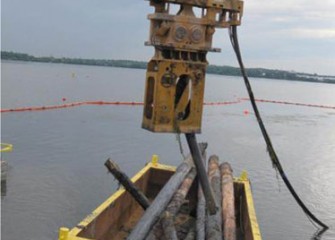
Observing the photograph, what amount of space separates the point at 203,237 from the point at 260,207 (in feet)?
23.8

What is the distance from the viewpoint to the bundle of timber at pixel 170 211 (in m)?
6.10

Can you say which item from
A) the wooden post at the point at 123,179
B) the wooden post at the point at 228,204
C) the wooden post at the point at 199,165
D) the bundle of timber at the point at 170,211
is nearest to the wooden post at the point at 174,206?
the bundle of timber at the point at 170,211

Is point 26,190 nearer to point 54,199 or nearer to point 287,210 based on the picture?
point 54,199

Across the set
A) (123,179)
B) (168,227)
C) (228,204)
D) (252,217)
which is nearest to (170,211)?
(168,227)

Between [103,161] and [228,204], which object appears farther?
[103,161]

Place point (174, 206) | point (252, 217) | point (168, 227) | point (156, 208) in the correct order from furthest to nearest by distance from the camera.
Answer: point (174, 206)
point (252, 217)
point (156, 208)
point (168, 227)

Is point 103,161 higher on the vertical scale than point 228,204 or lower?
lower

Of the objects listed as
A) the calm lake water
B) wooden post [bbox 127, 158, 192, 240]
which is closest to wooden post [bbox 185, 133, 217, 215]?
wooden post [bbox 127, 158, 192, 240]

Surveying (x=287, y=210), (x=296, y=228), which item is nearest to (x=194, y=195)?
(x=296, y=228)

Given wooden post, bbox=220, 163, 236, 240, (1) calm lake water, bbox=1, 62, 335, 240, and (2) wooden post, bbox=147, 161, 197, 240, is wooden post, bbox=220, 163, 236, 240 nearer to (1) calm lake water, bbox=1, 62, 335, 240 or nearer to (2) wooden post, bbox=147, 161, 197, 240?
(2) wooden post, bbox=147, 161, 197, 240

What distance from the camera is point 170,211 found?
273 inches

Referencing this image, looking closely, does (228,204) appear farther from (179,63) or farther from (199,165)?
(179,63)

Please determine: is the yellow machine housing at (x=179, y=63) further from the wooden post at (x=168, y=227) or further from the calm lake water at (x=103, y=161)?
the calm lake water at (x=103, y=161)

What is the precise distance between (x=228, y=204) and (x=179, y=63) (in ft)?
12.0
